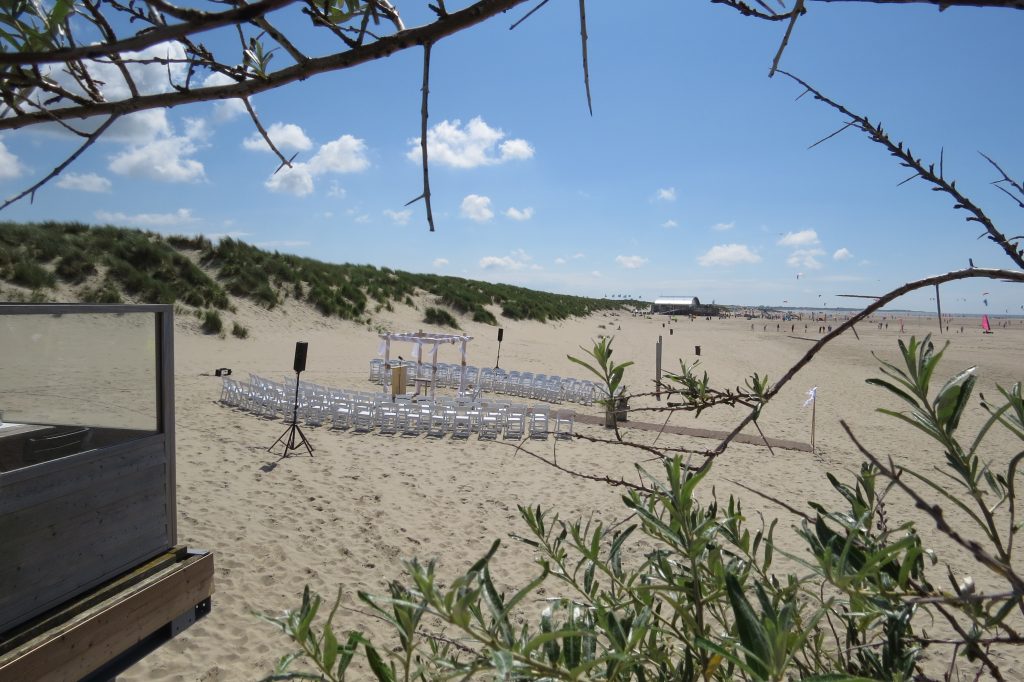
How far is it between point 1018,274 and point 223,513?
7.43 meters

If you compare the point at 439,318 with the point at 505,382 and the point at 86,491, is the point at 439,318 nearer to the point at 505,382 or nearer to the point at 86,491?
the point at 505,382

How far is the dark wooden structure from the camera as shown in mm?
2768

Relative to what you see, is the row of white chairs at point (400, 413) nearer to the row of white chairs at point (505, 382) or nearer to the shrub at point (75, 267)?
the row of white chairs at point (505, 382)

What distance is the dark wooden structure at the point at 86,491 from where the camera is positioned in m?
2.77

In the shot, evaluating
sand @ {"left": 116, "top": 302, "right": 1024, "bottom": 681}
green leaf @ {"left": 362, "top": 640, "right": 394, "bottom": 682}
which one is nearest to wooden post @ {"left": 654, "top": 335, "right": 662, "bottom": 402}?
sand @ {"left": 116, "top": 302, "right": 1024, "bottom": 681}

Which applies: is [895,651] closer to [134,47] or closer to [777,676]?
[777,676]

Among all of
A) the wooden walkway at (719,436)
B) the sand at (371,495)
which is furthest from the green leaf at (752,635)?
the wooden walkway at (719,436)

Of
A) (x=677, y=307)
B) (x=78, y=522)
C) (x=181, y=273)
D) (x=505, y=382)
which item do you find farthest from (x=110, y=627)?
(x=677, y=307)

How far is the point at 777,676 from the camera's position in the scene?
694 mm

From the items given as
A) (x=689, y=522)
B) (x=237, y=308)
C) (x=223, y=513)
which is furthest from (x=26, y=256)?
(x=689, y=522)

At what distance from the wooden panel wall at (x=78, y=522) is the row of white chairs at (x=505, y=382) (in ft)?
38.3

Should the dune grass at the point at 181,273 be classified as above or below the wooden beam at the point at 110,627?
above

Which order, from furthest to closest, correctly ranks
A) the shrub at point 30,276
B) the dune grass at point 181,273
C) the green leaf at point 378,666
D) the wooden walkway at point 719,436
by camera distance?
the dune grass at point 181,273
the shrub at point 30,276
the wooden walkway at point 719,436
the green leaf at point 378,666

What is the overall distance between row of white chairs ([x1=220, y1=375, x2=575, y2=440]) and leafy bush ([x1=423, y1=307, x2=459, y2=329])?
1946 centimetres
